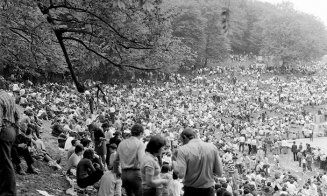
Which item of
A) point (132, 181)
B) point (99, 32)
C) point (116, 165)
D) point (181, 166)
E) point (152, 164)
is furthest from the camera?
point (99, 32)

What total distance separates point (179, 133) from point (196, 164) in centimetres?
1830

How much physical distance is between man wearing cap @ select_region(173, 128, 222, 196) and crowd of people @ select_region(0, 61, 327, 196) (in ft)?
0.04

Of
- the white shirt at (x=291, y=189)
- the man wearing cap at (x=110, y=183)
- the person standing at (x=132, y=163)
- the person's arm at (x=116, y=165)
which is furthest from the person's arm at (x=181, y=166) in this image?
the white shirt at (x=291, y=189)

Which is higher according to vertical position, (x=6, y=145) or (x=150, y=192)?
(x=6, y=145)

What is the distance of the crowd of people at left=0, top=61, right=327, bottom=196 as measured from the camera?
4871 millimetres

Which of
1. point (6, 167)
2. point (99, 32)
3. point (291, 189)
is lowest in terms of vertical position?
point (291, 189)

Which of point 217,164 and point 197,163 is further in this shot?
point 217,164

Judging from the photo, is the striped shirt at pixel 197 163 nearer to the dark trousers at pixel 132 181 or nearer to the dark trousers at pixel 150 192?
the dark trousers at pixel 150 192

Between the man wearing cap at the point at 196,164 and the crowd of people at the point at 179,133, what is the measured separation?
0.01 meters

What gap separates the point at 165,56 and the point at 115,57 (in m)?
1.49

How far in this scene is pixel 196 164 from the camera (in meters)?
4.59

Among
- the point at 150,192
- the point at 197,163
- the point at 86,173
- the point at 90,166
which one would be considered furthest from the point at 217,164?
the point at 86,173

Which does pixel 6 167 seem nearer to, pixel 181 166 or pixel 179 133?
pixel 181 166

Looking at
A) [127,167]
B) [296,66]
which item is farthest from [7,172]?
[296,66]
